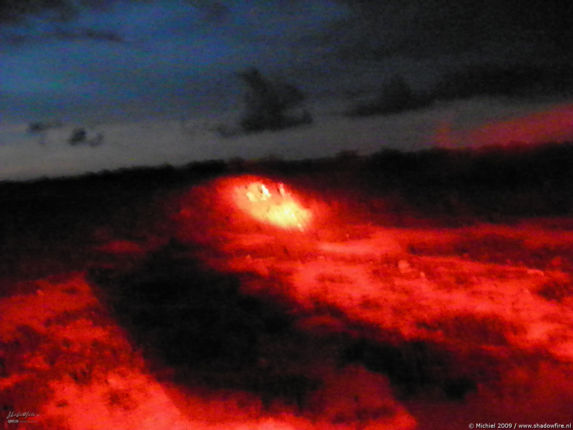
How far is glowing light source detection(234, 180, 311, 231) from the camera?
42.9 feet

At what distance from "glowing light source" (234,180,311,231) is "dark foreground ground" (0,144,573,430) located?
5.2 inches

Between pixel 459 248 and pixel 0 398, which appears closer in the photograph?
pixel 0 398

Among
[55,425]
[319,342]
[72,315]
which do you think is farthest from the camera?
[72,315]

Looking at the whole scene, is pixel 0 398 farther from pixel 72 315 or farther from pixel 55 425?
pixel 72 315

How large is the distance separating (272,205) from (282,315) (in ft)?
24.4

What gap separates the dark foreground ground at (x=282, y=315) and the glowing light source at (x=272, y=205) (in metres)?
0.13

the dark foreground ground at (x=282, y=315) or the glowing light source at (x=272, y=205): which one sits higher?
the glowing light source at (x=272, y=205)

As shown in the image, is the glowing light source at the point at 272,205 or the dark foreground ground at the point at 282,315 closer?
the dark foreground ground at the point at 282,315

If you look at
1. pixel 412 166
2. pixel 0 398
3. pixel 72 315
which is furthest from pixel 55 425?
pixel 412 166

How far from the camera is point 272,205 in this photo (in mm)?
14016

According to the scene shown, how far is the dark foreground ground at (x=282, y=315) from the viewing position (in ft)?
15.3

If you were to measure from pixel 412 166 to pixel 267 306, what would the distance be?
53.4 feet

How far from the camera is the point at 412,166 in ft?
71.6

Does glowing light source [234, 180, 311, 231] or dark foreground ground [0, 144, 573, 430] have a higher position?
glowing light source [234, 180, 311, 231]
